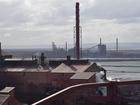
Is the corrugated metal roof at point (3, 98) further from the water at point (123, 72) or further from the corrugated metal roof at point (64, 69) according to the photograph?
the water at point (123, 72)

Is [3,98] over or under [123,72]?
over

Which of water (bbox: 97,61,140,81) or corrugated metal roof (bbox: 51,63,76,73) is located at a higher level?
corrugated metal roof (bbox: 51,63,76,73)

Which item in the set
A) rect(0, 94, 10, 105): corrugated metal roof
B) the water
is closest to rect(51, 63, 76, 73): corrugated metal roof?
the water

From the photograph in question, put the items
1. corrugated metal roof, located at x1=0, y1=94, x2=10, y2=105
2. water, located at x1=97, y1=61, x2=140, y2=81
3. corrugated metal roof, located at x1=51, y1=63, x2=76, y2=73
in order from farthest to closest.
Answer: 1. water, located at x1=97, y1=61, x2=140, y2=81
2. corrugated metal roof, located at x1=51, y1=63, x2=76, y2=73
3. corrugated metal roof, located at x1=0, y1=94, x2=10, y2=105

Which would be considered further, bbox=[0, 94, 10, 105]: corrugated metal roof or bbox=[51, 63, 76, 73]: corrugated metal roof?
bbox=[51, 63, 76, 73]: corrugated metal roof

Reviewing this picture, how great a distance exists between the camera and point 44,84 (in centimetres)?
1694

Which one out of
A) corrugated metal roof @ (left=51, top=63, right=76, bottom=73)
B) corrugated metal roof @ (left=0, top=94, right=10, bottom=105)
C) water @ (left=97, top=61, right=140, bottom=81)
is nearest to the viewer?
corrugated metal roof @ (left=0, top=94, right=10, bottom=105)

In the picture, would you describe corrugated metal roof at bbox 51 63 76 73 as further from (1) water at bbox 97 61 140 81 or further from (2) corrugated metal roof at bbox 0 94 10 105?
(2) corrugated metal roof at bbox 0 94 10 105

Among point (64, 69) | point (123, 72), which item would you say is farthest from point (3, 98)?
point (123, 72)

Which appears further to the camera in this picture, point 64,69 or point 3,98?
point 64,69

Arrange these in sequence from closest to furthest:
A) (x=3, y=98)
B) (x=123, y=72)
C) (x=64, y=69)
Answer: (x=3, y=98) → (x=64, y=69) → (x=123, y=72)

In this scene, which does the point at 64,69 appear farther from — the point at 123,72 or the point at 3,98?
the point at 123,72

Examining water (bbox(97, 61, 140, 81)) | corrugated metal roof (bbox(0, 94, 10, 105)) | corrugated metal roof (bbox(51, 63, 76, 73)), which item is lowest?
water (bbox(97, 61, 140, 81))

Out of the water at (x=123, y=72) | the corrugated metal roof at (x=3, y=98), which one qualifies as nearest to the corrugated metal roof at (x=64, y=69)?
the water at (x=123, y=72)
